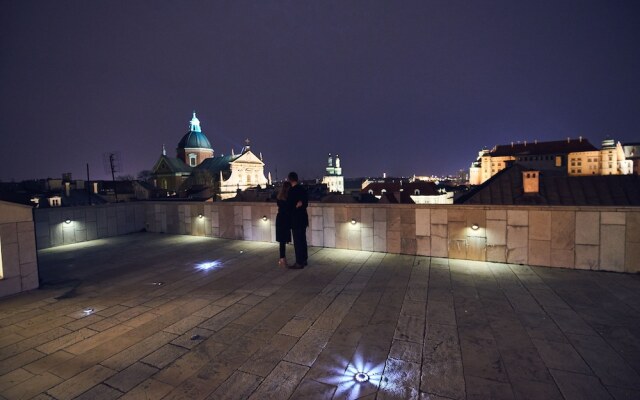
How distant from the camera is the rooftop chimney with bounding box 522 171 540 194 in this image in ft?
66.5

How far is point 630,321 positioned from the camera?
4684 mm

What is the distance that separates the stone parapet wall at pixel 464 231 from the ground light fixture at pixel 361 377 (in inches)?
232

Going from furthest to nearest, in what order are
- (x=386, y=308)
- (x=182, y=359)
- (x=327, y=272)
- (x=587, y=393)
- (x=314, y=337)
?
(x=327, y=272), (x=386, y=308), (x=314, y=337), (x=182, y=359), (x=587, y=393)

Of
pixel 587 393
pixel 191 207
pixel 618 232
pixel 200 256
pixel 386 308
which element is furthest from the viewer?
pixel 191 207

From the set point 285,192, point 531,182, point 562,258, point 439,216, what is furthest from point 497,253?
point 531,182

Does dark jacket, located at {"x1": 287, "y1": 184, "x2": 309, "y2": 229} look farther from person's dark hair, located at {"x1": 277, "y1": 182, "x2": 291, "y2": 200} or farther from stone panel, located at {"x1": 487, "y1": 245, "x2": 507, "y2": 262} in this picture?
stone panel, located at {"x1": 487, "y1": 245, "x2": 507, "y2": 262}

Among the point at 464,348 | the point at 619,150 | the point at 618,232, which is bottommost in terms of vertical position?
the point at 464,348

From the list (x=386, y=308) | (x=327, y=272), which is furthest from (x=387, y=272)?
(x=386, y=308)

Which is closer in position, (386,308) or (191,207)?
(386,308)

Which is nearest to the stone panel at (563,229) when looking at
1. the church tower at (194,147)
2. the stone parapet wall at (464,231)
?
the stone parapet wall at (464,231)

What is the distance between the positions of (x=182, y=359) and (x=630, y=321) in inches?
254

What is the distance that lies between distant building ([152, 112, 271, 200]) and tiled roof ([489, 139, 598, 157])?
87042mm

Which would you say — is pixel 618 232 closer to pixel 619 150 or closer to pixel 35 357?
pixel 35 357

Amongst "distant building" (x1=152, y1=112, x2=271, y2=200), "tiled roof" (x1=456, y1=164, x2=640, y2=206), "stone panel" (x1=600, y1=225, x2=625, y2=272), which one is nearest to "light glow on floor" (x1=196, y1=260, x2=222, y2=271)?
"stone panel" (x1=600, y1=225, x2=625, y2=272)
